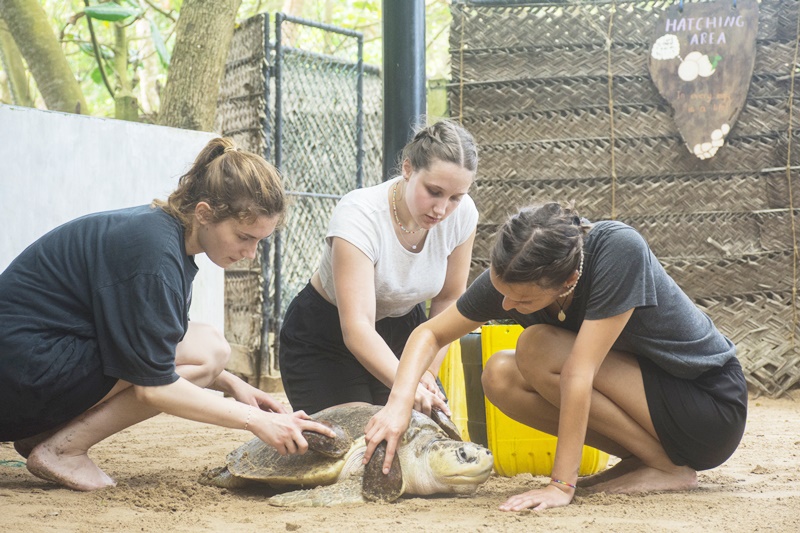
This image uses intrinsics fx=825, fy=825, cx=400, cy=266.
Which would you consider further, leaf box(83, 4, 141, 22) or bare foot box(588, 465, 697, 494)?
leaf box(83, 4, 141, 22)

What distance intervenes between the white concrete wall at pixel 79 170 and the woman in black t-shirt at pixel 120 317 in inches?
55.4

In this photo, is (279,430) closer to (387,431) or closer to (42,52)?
(387,431)

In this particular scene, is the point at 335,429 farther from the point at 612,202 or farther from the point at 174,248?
the point at 612,202

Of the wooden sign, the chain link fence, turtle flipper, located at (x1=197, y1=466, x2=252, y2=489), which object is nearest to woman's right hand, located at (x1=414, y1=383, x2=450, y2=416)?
turtle flipper, located at (x1=197, y1=466, x2=252, y2=489)

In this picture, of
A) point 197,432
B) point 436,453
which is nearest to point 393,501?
point 436,453

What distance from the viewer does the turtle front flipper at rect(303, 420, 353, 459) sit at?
2461mm

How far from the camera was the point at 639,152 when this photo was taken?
17.5ft

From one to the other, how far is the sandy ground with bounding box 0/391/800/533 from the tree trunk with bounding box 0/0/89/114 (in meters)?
4.06

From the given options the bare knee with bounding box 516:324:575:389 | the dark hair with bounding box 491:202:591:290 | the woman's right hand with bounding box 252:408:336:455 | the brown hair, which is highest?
the brown hair

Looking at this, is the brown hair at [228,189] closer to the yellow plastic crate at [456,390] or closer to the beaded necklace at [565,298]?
the beaded necklace at [565,298]

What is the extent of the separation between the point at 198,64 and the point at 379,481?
3.75 m

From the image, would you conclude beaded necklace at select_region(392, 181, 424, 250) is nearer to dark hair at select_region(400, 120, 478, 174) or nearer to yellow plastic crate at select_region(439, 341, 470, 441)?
dark hair at select_region(400, 120, 478, 174)

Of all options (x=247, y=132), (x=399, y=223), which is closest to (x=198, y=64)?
(x=247, y=132)

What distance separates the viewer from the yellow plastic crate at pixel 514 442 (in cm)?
300
